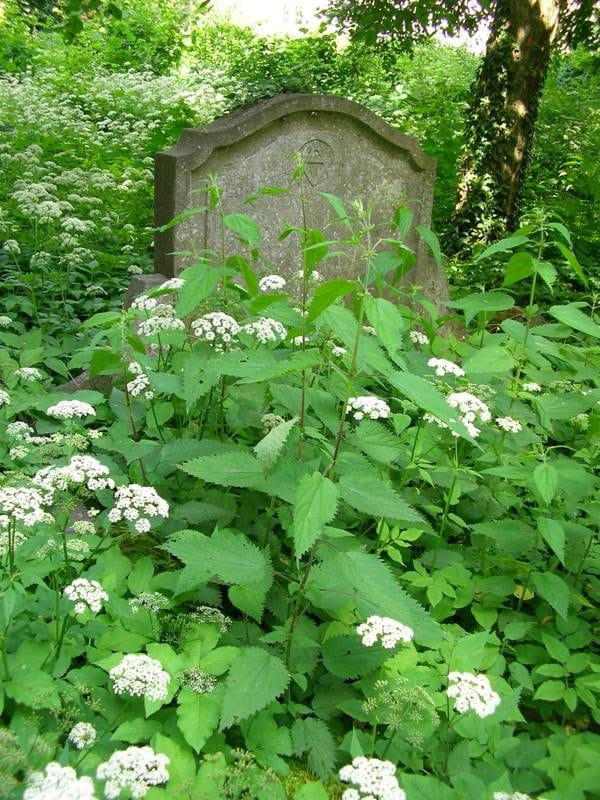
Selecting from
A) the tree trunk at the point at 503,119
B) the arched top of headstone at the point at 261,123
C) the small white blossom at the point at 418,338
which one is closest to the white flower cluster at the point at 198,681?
the small white blossom at the point at 418,338

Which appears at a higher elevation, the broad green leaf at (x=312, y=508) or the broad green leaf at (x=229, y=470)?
the broad green leaf at (x=312, y=508)

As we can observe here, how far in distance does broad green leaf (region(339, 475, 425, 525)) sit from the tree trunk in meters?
6.52

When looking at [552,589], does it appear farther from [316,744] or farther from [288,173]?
[288,173]

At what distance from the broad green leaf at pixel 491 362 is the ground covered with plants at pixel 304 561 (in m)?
0.01

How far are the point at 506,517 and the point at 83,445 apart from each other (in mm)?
1755

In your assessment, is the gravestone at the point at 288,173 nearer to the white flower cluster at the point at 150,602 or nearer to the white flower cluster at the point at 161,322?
the white flower cluster at the point at 161,322

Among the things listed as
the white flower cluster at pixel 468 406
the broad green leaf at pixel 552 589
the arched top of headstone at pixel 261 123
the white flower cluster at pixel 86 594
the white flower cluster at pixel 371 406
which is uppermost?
the arched top of headstone at pixel 261 123

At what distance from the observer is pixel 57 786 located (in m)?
1.22

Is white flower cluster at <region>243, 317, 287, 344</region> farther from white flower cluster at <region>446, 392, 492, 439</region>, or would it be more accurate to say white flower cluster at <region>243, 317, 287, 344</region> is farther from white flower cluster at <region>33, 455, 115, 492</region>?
white flower cluster at <region>33, 455, 115, 492</region>

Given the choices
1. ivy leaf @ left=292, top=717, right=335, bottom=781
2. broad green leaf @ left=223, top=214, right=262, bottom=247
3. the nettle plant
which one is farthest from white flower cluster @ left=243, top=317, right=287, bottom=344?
ivy leaf @ left=292, top=717, right=335, bottom=781

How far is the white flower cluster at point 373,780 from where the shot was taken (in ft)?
4.71

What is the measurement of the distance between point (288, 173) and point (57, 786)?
4216 mm

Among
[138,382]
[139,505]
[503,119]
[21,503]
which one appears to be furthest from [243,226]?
[503,119]

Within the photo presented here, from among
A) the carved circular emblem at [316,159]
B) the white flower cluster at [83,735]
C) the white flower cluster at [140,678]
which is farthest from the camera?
the carved circular emblem at [316,159]
